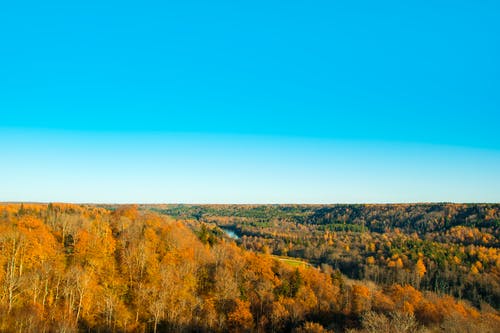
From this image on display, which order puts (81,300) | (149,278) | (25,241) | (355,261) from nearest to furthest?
(81,300) < (25,241) < (149,278) < (355,261)

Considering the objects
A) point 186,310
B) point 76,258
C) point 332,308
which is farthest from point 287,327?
point 76,258

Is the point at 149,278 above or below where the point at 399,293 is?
above

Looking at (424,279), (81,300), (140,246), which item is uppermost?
(140,246)

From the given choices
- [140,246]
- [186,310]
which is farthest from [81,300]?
[140,246]

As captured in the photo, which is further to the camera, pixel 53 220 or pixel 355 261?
pixel 355 261

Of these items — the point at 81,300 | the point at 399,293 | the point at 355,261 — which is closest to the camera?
the point at 81,300

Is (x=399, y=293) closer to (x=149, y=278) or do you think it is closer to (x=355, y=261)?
(x=149, y=278)

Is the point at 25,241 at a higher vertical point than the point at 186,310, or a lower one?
higher

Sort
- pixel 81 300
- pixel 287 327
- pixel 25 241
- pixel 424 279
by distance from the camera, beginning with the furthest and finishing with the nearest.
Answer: pixel 424 279 < pixel 287 327 < pixel 25 241 < pixel 81 300

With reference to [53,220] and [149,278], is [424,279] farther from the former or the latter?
[53,220]
